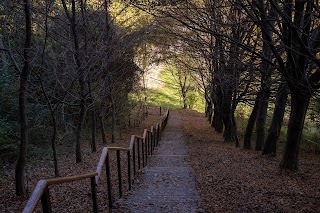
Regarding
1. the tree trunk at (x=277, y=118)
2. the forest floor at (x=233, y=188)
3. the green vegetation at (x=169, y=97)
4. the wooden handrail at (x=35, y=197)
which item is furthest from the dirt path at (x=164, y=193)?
the green vegetation at (x=169, y=97)

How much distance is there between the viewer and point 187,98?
43594 millimetres

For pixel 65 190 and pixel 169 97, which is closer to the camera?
pixel 65 190

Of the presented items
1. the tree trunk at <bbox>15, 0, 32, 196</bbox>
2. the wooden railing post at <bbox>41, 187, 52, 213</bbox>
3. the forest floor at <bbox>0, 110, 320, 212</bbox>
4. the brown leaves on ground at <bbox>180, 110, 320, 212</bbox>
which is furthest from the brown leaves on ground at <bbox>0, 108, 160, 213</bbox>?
the wooden railing post at <bbox>41, 187, 52, 213</bbox>

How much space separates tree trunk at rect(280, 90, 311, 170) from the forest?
0.03m

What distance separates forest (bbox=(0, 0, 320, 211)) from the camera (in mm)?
6215

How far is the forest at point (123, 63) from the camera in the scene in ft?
20.4

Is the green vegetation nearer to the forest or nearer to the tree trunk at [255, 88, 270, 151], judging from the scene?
the forest

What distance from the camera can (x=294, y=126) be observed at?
7699 mm

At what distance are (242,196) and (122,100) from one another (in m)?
12.7

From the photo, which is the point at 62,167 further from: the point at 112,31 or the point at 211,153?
the point at 112,31

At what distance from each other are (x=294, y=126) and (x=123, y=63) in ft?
34.2

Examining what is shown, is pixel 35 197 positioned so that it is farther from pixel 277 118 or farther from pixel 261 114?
pixel 261 114

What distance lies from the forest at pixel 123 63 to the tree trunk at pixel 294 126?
0.08 feet

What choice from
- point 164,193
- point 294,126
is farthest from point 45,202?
point 294,126
